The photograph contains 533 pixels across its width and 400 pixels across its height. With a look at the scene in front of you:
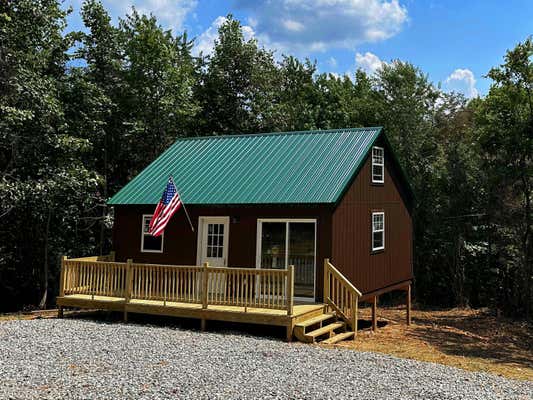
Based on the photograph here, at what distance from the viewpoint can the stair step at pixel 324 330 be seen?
10662 mm

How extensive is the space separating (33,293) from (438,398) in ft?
69.3

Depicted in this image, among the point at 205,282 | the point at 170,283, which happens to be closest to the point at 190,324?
the point at 170,283

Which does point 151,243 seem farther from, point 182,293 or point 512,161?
point 512,161

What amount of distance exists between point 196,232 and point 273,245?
2.33 meters

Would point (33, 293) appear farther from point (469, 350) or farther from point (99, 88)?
point (469, 350)

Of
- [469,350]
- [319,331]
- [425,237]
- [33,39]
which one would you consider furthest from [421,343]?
[33,39]

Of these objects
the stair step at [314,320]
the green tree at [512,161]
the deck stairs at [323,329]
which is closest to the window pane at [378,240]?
the deck stairs at [323,329]

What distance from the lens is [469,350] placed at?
13.2 meters

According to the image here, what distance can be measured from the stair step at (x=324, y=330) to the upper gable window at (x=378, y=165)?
5.07 metres

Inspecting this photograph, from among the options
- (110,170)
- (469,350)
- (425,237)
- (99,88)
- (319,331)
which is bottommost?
(469,350)

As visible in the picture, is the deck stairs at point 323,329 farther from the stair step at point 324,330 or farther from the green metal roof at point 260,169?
the green metal roof at point 260,169

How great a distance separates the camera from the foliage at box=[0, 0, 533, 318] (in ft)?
58.0

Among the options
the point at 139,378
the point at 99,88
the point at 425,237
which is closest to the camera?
the point at 139,378

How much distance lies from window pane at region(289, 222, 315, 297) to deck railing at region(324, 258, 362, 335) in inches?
62.7
